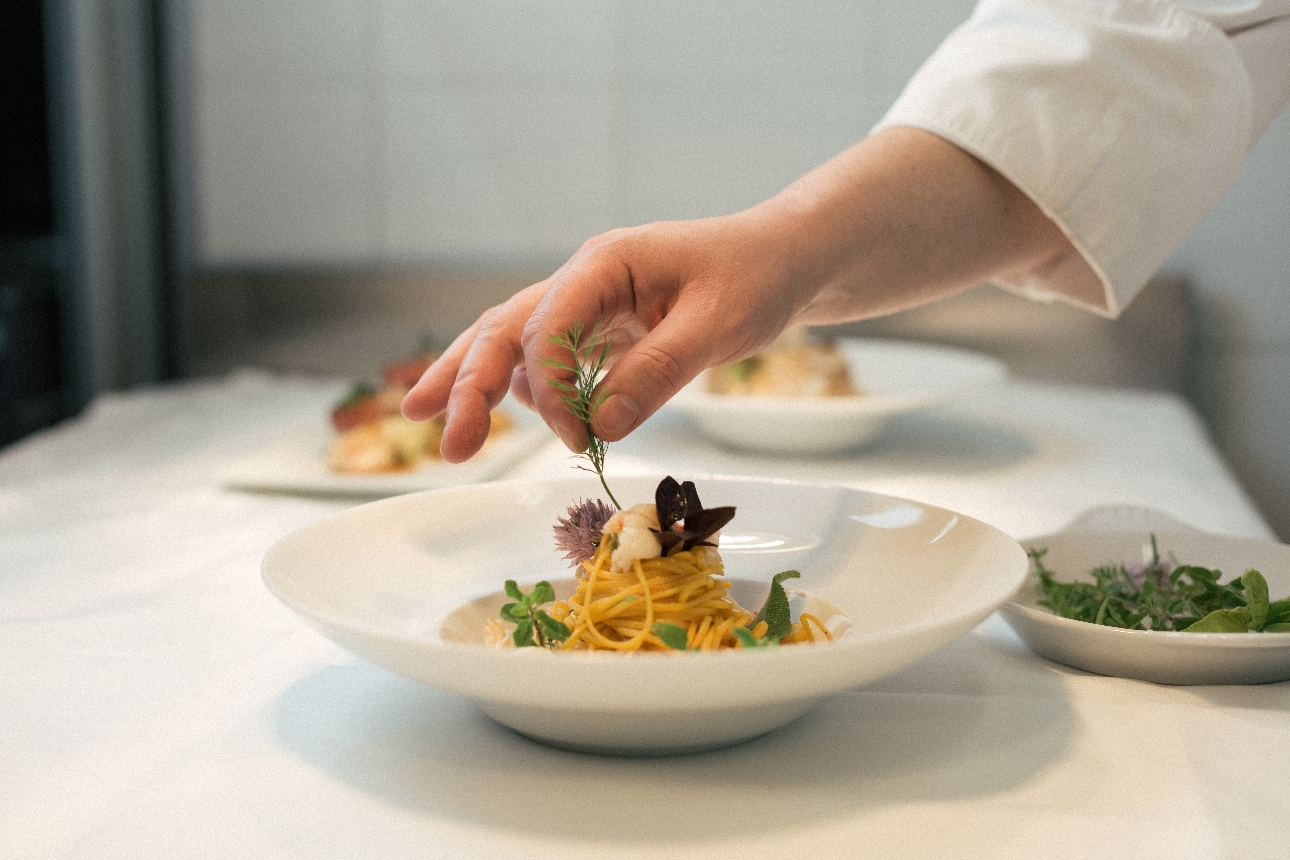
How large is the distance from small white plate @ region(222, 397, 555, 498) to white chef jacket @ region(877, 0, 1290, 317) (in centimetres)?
62

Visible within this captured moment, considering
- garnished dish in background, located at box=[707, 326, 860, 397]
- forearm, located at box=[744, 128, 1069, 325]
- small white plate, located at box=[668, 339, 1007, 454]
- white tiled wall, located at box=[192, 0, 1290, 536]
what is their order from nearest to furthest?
1. forearm, located at box=[744, 128, 1069, 325]
2. small white plate, located at box=[668, 339, 1007, 454]
3. garnished dish in background, located at box=[707, 326, 860, 397]
4. white tiled wall, located at box=[192, 0, 1290, 536]

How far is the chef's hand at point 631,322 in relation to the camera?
70 cm

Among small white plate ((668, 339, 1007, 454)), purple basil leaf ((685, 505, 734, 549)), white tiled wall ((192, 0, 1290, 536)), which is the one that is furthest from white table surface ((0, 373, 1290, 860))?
white tiled wall ((192, 0, 1290, 536))

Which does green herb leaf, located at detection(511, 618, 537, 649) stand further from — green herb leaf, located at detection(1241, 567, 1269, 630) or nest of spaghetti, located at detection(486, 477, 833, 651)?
green herb leaf, located at detection(1241, 567, 1269, 630)

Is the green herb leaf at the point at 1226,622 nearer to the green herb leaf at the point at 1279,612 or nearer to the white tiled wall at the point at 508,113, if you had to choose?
the green herb leaf at the point at 1279,612

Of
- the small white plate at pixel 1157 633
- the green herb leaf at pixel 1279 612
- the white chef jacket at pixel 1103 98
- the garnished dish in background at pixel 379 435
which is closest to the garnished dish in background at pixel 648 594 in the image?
the small white plate at pixel 1157 633

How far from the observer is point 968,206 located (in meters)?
0.97

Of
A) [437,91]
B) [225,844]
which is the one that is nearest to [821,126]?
[437,91]

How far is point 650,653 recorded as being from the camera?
0.57 meters

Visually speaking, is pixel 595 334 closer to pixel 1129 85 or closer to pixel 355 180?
pixel 1129 85

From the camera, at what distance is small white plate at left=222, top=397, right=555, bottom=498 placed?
1.32 metres

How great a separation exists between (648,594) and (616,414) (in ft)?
0.37

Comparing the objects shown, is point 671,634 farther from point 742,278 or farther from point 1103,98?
point 1103,98

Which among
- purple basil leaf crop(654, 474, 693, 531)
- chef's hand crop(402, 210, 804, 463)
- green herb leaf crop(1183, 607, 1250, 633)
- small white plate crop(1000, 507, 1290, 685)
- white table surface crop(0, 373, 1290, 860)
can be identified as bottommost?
white table surface crop(0, 373, 1290, 860)
